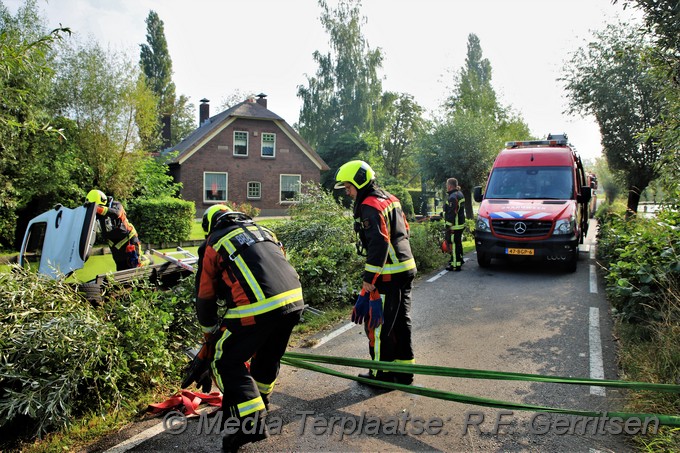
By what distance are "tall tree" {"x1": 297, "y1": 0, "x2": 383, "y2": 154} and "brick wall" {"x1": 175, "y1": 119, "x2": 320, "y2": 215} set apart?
20.8 ft

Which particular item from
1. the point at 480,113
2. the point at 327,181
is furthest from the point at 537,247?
the point at 327,181

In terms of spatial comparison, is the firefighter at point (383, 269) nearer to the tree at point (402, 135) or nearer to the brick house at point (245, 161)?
the brick house at point (245, 161)

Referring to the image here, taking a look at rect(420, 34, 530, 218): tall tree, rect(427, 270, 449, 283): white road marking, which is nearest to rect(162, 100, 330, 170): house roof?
rect(420, 34, 530, 218): tall tree

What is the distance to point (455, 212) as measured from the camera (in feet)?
35.6

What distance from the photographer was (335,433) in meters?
3.86

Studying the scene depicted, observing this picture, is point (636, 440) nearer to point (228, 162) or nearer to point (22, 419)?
point (22, 419)

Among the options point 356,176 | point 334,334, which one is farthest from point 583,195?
point 356,176

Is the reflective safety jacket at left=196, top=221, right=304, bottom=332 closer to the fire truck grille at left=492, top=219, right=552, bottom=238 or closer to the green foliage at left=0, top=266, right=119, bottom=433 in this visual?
the green foliage at left=0, top=266, right=119, bottom=433

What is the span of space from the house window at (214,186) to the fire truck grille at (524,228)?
1010 inches

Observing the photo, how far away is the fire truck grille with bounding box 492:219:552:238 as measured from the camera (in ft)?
32.8

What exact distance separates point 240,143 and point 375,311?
30.9m

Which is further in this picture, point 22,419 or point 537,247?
point 537,247

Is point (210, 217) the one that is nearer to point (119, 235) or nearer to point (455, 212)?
point (119, 235)

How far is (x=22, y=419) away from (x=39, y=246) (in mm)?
3732
